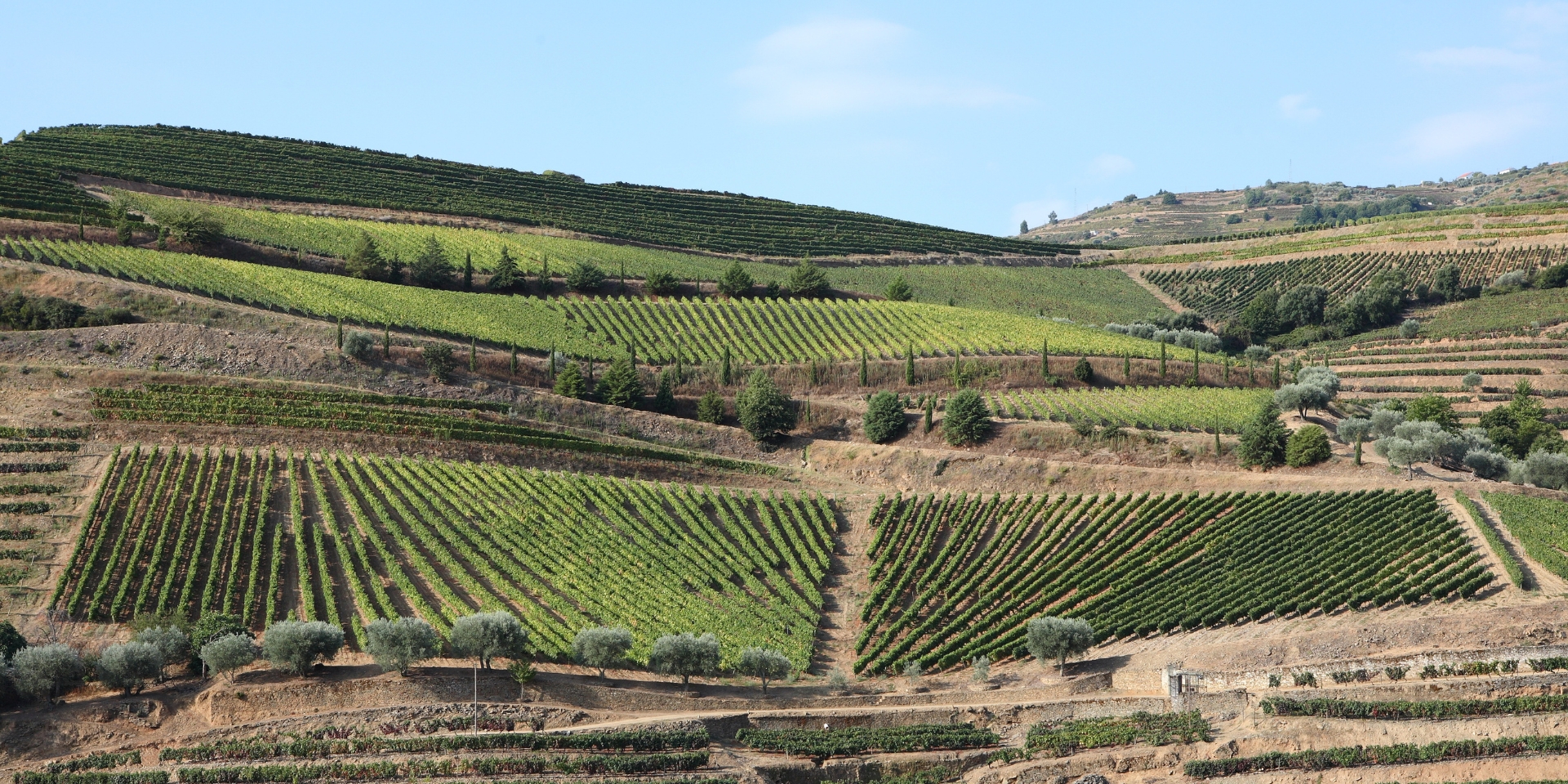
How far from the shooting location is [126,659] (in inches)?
1779

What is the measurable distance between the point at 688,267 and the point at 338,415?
48511mm

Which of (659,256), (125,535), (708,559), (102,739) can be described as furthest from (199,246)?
(102,739)

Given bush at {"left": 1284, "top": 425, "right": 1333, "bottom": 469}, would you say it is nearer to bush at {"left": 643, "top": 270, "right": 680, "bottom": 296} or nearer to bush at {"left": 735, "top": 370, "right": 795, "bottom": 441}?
bush at {"left": 735, "top": 370, "right": 795, "bottom": 441}

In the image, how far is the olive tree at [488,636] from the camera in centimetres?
4691

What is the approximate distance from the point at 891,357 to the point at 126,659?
173 ft

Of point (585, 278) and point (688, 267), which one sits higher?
point (688, 267)

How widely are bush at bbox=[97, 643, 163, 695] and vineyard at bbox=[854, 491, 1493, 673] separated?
2382cm

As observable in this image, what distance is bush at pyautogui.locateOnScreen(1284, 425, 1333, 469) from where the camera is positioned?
64.9 metres

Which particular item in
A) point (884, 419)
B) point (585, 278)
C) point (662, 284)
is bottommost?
point (884, 419)

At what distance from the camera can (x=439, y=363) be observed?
7675 centimetres

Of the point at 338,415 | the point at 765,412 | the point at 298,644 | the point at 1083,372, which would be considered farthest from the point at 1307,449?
the point at 338,415

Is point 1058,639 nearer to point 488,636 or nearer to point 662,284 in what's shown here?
point 488,636

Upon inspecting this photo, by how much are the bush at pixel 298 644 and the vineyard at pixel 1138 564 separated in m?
18.9

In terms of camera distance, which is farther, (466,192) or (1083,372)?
(466,192)
